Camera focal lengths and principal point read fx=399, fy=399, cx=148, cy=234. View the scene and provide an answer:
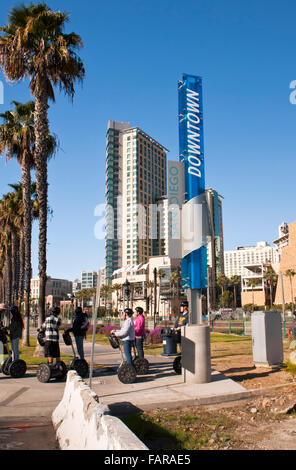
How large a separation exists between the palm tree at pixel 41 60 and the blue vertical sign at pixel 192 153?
4.76 meters

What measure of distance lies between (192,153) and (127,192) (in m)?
164

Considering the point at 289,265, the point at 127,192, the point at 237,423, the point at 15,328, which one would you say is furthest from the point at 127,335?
the point at 127,192

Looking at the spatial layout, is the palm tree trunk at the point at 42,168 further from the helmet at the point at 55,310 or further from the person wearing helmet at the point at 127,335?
the person wearing helmet at the point at 127,335

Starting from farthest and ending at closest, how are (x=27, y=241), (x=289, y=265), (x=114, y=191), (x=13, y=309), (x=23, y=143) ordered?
(x=114, y=191), (x=289, y=265), (x=23, y=143), (x=27, y=241), (x=13, y=309)

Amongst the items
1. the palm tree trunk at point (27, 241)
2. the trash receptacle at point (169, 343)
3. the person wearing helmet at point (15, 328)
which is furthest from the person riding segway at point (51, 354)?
the palm tree trunk at point (27, 241)

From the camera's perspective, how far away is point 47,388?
8.80 m

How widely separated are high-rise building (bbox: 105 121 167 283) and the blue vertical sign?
494ft

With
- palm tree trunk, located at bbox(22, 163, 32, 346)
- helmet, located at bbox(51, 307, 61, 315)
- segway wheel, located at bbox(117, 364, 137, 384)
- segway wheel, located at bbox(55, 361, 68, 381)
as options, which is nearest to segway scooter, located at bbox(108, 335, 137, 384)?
segway wheel, located at bbox(117, 364, 137, 384)

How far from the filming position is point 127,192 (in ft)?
587

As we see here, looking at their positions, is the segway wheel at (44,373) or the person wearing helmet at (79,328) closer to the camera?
the segway wheel at (44,373)

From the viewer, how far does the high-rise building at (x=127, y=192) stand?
563ft

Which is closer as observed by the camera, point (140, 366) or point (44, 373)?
point (44, 373)

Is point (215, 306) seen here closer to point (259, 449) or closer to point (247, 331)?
point (247, 331)

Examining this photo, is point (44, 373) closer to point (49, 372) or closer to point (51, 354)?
point (49, 372)
